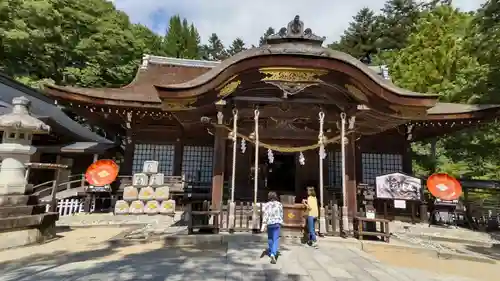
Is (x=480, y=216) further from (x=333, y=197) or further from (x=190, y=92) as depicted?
(x=190, y=92)

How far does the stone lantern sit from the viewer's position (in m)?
7.85

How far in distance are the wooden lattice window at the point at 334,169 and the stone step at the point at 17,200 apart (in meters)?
10.8

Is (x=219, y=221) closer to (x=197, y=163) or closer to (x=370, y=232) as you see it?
(x=370, y=232)

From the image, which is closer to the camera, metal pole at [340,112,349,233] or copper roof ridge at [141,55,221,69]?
metal pole at [340,112,349,233]

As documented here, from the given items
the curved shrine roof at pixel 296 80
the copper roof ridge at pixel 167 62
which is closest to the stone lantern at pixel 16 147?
the curved shrine roof at pixel 296 80

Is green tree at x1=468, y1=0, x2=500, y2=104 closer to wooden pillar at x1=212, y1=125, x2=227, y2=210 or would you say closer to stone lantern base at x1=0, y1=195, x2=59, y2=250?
wooden pillar at x1=212, y1=125, x2=227, y2=210

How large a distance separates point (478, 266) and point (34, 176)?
20.5m

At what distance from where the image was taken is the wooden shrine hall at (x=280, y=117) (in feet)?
27.7

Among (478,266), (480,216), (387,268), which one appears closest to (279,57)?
(387,268)

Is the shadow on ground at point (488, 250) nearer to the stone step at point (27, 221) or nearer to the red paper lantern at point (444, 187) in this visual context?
the red paper lantern at point (444, 187)

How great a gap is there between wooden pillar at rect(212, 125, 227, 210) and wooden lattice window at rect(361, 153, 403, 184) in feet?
25.3

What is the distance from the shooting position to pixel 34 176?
17.4 metres

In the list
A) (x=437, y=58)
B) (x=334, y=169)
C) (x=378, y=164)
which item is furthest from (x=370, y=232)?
(x=437, y=58)

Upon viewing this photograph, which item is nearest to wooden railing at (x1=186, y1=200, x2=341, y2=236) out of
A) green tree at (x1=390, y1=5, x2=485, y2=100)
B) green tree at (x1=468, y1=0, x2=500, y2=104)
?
green tree at (x1=468, y1=0, x2=500, y2=104)
